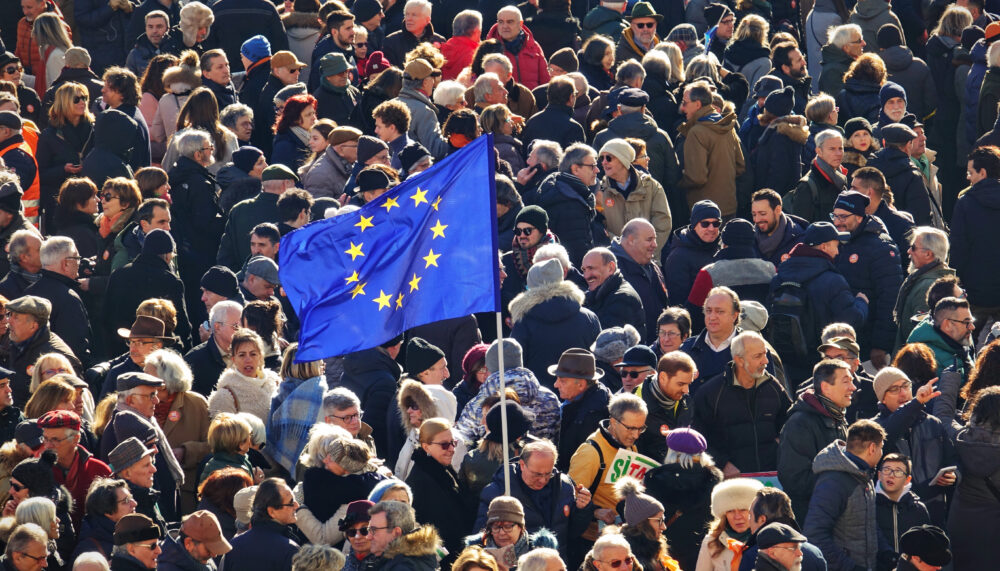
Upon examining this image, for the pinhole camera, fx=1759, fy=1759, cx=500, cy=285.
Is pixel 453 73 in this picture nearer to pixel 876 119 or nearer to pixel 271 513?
pixel 876 119

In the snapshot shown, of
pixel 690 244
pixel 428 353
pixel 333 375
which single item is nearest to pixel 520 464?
pixel 428 353

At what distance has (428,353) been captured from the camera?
35.2 ft

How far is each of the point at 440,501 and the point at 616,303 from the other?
9.27 feet

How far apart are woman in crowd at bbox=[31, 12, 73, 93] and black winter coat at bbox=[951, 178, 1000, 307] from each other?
28.2 feet

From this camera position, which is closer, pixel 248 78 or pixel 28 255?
pixel 28 255

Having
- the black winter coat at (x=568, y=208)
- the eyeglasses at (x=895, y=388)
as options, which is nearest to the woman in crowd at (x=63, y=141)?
the black winter coat at (x=568, y=208)

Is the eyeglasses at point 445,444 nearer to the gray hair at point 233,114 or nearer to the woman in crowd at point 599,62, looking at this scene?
the gray hair at point 233,114

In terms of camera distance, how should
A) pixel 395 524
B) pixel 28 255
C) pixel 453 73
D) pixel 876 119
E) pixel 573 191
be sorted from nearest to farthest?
pixel 395 524 < pixel 28 255 < pixel 573 191 < pixel 876 119 < pixel 453 73

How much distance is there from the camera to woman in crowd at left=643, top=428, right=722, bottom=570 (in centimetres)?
947

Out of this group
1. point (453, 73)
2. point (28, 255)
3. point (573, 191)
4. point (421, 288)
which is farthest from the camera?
point (453, 73)

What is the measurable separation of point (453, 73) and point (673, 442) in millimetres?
7883

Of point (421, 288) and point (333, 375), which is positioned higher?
point (421, 288)

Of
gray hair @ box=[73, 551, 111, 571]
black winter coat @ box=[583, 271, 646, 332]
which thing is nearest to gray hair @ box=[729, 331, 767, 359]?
black winter coat @ box=[583, 271, 646, 332]

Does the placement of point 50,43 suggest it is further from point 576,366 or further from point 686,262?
point 576,366
